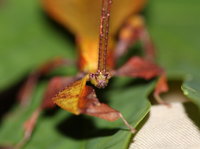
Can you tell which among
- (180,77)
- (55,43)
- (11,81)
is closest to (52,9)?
(55,43)

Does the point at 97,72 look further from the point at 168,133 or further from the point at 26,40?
the point at 26,40

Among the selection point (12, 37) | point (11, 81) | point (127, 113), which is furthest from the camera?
point (12, 37)

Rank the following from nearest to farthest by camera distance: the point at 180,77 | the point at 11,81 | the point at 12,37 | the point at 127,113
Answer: the point at 127,113
the point at 180,77
the point at 11,81
the point at 12,37

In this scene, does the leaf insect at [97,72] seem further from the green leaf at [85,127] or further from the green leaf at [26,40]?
the green leaf at [26,40]

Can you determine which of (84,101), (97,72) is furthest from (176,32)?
(84,101)

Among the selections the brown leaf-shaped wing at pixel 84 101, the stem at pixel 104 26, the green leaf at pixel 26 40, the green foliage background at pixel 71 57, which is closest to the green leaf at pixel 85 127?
the green foliage background at pixel 71 57

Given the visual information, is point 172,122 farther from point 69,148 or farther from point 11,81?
point 11,81
